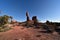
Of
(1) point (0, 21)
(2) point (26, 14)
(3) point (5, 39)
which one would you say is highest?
(2) point (26, 14)

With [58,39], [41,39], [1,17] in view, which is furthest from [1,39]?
[1,17]

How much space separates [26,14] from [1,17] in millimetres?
14431

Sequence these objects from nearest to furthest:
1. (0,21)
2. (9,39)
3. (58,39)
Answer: (58,39) < (9,39) < (0,21)

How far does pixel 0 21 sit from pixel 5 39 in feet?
75.4

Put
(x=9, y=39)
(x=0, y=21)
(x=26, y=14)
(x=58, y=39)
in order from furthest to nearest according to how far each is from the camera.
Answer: (x=26, y=14) → (x=0, y=21) → (x=9, y=39) → (x=58, y=39)

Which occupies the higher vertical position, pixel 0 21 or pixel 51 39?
pixel 0 21

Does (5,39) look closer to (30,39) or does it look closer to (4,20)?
(30,39)

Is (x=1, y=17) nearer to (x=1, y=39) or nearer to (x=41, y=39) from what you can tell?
(x=1, y=39)

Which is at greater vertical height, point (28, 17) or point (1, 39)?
point (28, 17)

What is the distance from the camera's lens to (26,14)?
48.3m

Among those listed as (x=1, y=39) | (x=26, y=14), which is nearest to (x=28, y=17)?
(x=26, y=14)

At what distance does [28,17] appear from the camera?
4981 centimetres

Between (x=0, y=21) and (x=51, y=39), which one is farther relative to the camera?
(x=0, y=21)

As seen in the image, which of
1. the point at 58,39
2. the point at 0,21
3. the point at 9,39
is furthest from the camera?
the point at 0,21
